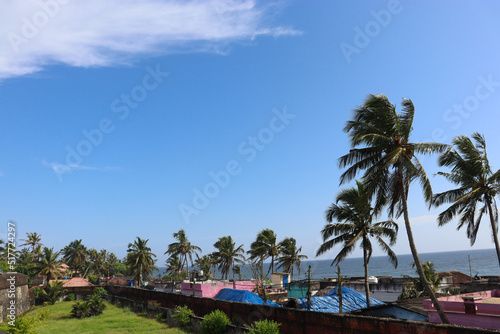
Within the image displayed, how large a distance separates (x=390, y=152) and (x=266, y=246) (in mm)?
36450

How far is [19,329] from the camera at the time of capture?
13.4 meters

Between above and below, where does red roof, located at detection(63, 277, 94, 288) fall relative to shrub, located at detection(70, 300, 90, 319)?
above

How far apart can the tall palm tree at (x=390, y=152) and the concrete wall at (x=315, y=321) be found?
13.0 ft

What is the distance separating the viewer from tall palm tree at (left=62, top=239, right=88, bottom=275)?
92.8 m

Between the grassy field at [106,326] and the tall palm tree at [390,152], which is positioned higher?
the tall palm tree at [390,152]

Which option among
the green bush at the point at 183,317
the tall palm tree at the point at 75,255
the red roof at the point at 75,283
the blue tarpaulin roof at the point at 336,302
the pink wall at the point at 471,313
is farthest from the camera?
the tall palm tree at the point at 75,255

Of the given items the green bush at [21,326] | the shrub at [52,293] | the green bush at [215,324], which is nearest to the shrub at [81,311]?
the shrub at [52,293]

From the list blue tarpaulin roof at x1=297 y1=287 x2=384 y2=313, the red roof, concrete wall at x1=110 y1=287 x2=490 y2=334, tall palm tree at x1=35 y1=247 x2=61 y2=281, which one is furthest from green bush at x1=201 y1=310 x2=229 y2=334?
tall palm tree at x1=35 y1=247 x2=61 y2=281

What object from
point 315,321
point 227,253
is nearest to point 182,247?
point 227,253

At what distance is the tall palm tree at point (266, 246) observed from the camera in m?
50.9

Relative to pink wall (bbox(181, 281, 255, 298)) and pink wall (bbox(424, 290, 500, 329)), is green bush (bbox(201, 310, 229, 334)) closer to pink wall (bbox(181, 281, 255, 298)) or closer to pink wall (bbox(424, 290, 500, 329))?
pink wall (bbox(424, 290, 500, 329))

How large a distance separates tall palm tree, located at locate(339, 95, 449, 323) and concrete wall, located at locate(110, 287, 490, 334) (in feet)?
13.0

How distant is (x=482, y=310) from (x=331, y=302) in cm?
1111

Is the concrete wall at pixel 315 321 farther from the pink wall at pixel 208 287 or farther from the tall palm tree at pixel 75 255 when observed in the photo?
the tall palm tree at pixel 75 255
